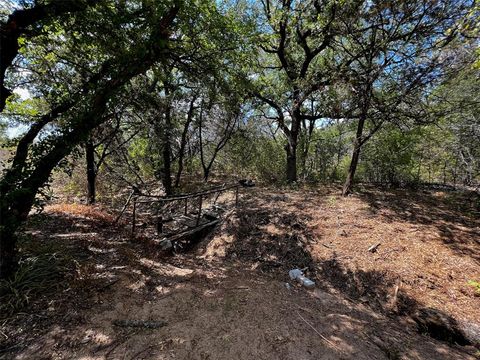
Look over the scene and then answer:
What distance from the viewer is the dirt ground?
2.71 m

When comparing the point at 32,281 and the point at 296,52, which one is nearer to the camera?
the point at 32,281

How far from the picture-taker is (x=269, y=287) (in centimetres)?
428

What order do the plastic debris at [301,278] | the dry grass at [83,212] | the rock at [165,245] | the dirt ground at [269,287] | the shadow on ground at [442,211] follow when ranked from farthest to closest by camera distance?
the dry grass at [83,212], the rock at [165,245], the shadow on ground at [442,211], the plastic debris at [301,278], the dirt ground at [269,287]

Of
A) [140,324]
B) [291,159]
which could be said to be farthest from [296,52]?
[140,324]

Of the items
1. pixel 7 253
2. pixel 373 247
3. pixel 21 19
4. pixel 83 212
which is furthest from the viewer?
pixel 83 212

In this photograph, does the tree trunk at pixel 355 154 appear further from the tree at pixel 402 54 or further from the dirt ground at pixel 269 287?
the dirt ground at pixel 269 287

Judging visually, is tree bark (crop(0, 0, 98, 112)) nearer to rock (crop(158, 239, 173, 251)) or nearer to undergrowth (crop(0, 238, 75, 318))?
undergrowth (crop(0, 238, 75, 318))

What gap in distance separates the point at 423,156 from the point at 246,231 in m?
8.04

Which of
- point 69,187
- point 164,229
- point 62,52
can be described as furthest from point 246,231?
point 69,187

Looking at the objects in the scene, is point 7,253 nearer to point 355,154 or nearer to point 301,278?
point 301,278

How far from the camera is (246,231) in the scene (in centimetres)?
629

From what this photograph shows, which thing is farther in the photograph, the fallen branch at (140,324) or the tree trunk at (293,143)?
the tree trunk at (293,143)

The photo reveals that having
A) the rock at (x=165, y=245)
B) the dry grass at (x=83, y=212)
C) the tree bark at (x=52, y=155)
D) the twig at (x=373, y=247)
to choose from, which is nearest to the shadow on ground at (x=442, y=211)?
the twig at (x=373, y=247)

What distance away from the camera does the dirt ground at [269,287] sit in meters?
2.71
